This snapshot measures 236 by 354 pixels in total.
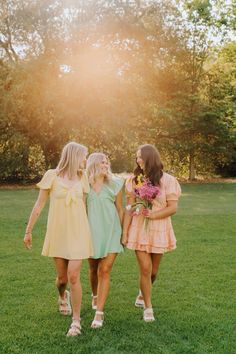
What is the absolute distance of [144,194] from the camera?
4922 mm

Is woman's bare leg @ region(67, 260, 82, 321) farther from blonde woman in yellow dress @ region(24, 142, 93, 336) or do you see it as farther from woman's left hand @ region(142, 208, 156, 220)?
woman's left hand @ region(142, 208, 156, 220)

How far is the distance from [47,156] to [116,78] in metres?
5.16

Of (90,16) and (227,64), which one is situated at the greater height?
(90,16)

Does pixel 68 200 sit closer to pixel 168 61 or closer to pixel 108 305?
pixel 108 305

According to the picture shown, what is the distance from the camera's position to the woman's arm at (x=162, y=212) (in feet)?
16.4

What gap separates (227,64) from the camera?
27.2 metres

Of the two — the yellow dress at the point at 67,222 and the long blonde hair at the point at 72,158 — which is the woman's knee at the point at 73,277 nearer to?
the yellow dress at the point at 67,222

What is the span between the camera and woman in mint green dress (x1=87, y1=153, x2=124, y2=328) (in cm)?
489

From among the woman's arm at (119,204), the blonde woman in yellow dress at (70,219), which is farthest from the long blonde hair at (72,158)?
the woman's arm at (119,204)

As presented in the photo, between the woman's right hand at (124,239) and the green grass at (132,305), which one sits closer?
the green grass at (132,305)

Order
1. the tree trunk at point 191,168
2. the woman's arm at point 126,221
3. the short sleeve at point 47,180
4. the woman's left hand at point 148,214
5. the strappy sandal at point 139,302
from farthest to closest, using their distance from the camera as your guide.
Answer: the tree trunk at point 191,168, the strappy sandal at point 139,302, the woman's arm at point 126,221, the woman's left hand at point 148,214, the short sleeve at point 47,180

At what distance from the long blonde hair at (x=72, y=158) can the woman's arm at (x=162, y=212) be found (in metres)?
0.80

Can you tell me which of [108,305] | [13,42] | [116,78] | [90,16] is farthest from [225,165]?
[108,305]

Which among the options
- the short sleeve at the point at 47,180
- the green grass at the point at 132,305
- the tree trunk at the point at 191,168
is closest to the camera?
the green grass at the point at 132,305
